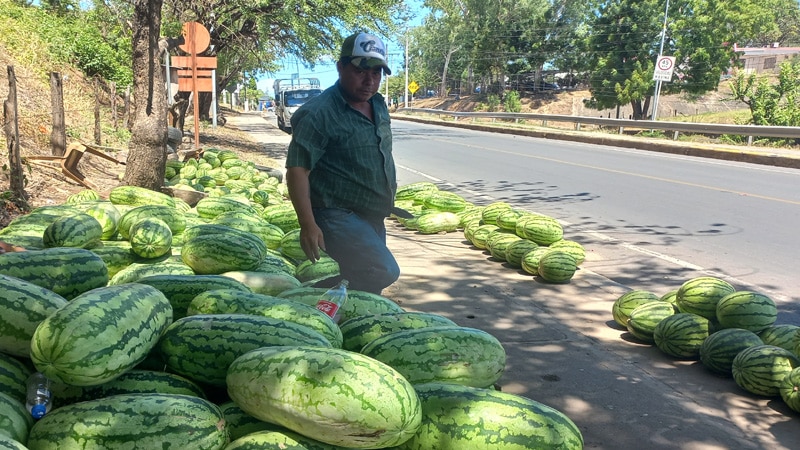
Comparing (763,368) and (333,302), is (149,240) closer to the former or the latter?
(333,302)

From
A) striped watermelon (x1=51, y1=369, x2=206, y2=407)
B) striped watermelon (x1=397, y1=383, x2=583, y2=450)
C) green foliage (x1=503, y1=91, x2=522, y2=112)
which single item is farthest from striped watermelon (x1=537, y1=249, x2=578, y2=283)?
green foliage (x1=503, y1=91, x2=522, y2=112)

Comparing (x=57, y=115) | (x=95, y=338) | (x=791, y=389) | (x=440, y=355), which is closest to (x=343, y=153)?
(x=440, y=355)

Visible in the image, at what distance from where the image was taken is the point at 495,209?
7891 mm

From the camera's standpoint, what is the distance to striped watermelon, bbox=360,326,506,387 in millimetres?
2277

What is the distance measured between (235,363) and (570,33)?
60.3 meters

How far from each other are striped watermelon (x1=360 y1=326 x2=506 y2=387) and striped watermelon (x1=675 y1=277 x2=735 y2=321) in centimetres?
283

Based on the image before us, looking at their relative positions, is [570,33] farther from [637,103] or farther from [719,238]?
[719,238]

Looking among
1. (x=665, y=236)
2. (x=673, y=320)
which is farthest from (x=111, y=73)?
(x=673, y=320)

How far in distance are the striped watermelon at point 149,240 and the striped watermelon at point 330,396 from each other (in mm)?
2442

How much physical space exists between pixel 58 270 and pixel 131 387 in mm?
1002

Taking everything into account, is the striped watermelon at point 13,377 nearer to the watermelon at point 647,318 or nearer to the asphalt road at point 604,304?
the asphalt road at point 604,304

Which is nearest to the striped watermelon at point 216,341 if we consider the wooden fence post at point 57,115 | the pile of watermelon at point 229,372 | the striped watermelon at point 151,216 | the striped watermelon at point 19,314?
the pile of watermelon at point 229,372

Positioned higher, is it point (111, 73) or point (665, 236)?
point (111, 73)

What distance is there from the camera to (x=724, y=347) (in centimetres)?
403
